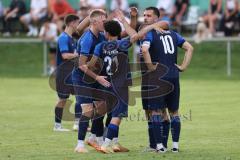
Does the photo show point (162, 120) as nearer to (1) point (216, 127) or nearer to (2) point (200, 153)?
(2) point (200, 153)

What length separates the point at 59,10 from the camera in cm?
3334

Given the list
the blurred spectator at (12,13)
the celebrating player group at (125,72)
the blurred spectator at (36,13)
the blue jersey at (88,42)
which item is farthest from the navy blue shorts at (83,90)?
the blurred spectator at (12,13)

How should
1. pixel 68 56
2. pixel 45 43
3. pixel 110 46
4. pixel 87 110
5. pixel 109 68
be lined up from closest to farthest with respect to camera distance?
pixel 110 46
pixel 109 68
pixel 87 110
pixel 68 56
pixel 45 43

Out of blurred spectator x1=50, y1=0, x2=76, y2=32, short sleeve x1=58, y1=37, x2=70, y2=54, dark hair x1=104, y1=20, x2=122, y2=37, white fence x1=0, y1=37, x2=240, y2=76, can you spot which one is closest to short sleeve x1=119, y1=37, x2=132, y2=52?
dark hair x1=104, y1=20, x2=122, y2=37

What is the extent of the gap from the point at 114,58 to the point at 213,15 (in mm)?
19551

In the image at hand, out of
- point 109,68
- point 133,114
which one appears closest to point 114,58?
point 109,68

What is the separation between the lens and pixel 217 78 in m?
29.9

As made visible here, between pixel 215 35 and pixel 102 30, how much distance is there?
19506mm

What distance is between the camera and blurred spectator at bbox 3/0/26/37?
1348 inches

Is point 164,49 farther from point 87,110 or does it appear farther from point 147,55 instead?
point 87,110

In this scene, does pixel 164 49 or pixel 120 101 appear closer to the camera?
pixel 164 49

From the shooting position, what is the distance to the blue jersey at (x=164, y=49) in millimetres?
13938

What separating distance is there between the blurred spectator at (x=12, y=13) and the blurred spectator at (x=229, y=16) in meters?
8.13

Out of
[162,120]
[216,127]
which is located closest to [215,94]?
[216,127]
